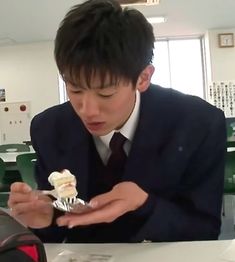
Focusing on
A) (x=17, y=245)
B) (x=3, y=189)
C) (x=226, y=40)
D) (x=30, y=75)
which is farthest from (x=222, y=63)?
(x=17, y=245)

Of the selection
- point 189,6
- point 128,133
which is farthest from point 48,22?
point 128,133

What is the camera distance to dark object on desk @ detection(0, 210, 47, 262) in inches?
22.9

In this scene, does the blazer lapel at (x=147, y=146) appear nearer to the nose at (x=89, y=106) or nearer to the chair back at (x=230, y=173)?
the nose at (x=89, y=106)

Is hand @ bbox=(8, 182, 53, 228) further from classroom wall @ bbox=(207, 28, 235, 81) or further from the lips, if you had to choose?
classroom wall @ bbox=(207, 28, 235, 81)

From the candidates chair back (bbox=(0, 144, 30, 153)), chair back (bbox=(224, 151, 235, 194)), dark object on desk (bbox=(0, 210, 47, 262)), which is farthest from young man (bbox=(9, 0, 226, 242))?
chair back (bbox=(0, 144, 30, 153))

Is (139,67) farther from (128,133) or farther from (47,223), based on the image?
(47,223)

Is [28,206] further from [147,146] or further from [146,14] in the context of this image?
[146,14]

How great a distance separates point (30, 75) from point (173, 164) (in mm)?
7232

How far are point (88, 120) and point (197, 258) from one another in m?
0.38

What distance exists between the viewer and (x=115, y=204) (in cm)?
→ 89

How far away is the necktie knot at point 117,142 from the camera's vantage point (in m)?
1.10

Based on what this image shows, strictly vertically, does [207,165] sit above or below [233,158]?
above

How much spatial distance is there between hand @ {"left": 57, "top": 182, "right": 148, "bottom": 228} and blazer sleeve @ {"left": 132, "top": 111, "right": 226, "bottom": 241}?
0.30 ft

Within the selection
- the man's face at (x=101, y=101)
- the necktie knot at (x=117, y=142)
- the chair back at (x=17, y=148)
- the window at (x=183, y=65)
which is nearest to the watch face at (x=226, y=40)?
the window at (x=183, y=65)
